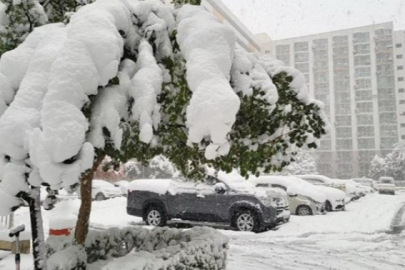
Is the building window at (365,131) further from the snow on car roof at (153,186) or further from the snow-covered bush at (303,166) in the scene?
the snow on car roof at (153,186)

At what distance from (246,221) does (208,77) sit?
8634 mm

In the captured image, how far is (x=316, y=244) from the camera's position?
10.2 meters

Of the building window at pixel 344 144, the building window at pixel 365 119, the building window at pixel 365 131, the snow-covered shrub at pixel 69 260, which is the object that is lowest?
the snow-covered shrub at pixel 69 260

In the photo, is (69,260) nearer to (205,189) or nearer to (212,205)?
(212,205)

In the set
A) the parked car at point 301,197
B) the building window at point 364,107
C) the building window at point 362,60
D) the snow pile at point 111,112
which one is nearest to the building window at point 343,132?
the building window at point 364,107

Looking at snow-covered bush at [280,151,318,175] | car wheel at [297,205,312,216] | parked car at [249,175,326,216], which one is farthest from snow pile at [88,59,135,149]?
snow-covered bush at [280,151,318,175]

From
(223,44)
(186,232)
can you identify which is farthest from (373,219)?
(223,44)

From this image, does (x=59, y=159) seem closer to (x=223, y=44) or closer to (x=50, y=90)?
(x=50, y=90)

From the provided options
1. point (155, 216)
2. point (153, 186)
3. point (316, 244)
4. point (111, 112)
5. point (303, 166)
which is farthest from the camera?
point (303, 166)

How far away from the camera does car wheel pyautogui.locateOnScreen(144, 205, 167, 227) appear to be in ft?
40.4

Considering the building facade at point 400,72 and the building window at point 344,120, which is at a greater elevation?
the building facade at point 400,72

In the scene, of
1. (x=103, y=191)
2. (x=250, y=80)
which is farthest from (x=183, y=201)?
(x=103, y=191)

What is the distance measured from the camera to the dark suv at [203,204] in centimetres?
1145

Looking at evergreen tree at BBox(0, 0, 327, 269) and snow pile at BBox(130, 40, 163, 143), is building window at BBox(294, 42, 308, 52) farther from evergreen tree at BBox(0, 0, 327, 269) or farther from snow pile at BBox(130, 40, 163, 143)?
snow pile at BBox(130, 40, 163, 143)
